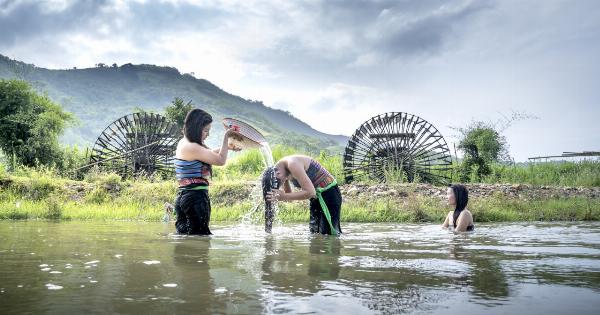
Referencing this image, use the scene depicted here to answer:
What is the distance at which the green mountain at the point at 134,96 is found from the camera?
126750 millimetres

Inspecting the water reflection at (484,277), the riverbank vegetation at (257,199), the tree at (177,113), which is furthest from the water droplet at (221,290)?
the tree at (177,113)

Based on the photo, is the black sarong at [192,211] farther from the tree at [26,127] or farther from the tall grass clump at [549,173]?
the tree at [26,127]

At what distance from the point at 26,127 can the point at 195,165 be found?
2539 cm

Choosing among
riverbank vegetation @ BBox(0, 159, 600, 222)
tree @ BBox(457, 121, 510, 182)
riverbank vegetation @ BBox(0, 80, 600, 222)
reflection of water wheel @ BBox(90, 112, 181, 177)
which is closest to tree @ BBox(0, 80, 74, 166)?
reflection of water wheel @ BBox(90, 112, 181, 177)

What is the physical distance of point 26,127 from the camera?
2812 cm

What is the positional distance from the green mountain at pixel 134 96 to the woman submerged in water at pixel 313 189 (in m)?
110

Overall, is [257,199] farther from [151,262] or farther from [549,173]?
[549,173]

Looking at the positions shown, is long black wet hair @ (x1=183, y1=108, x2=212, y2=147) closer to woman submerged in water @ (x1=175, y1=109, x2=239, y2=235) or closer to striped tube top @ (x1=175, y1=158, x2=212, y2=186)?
woman submerged in water @ (x1=175, y1=109, x2=239, y2=235)

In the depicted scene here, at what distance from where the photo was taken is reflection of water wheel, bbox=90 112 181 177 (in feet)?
82.5

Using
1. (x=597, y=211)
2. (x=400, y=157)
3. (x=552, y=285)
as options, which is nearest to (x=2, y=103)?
(x=400, y=157)

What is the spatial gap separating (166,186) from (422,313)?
12.9 metres

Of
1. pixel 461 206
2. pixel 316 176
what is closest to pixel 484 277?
pixel 316 176

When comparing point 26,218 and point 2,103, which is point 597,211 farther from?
point 2,103

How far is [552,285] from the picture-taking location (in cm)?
359
